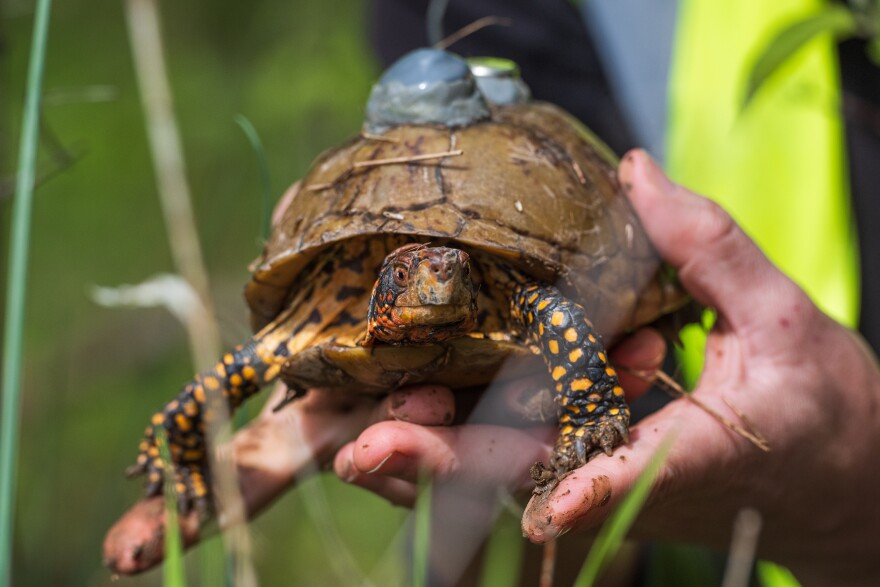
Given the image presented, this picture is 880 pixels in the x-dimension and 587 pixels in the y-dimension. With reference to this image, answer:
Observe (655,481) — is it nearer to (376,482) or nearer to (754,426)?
(754,426)

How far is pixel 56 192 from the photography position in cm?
494

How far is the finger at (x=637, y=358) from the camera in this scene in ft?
5.33

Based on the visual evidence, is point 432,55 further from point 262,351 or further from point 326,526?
point 326,526

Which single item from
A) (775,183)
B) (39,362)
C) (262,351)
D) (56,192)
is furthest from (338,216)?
(56,192)

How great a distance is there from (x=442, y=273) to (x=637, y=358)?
610 mm

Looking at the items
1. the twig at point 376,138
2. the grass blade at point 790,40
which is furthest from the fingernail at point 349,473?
the grass blade at point 790,40

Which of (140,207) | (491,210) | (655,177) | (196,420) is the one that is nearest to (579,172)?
(655,177)

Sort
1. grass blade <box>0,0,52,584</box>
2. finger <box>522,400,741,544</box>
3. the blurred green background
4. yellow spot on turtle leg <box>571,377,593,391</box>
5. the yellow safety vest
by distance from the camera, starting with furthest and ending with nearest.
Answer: the blurred green background, the yellow safety vest, yellow spot on turtle leg <box>571,377,593,391</box>, finger <box>522,400,741,544</box>, grass blade <box>0,0,52,584</box>

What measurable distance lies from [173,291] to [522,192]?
2.06 feet

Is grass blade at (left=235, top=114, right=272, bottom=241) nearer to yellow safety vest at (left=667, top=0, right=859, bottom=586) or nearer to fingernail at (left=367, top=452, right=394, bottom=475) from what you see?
fingernail at (left=367, top=452, right=394, bottom=475)

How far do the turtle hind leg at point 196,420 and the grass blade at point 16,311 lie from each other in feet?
1.66

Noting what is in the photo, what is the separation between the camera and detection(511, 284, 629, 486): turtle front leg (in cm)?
132

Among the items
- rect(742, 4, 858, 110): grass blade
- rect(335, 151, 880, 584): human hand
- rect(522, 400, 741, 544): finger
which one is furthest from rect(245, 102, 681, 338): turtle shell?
rect(742, 4, 858, 110): grass blade

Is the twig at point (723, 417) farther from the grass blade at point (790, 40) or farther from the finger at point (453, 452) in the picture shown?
the grass blade at point (790, 40)
